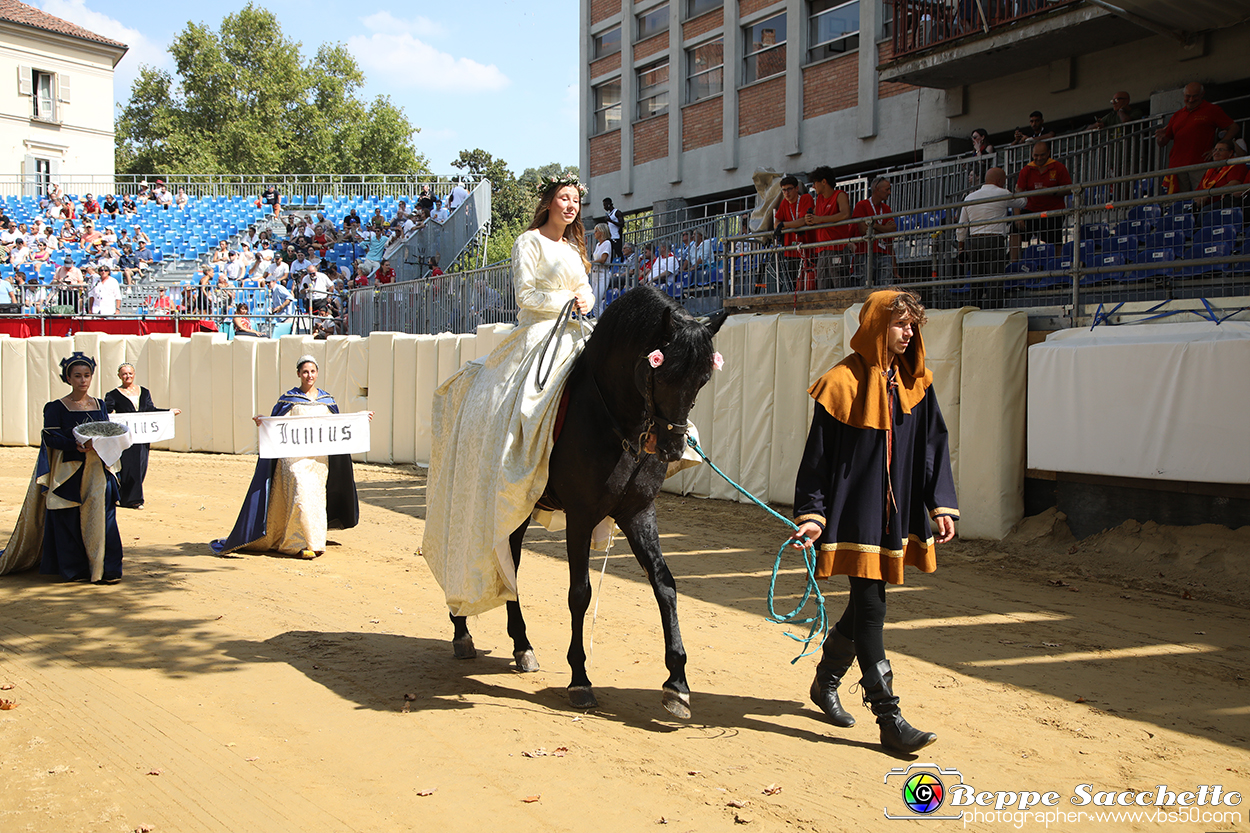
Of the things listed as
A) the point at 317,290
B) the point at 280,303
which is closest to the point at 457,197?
the point at 317,290

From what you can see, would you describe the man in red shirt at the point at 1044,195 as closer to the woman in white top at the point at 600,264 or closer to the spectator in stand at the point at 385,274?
the woman in white top at the point at 600,264

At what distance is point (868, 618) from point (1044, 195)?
25.2 feet

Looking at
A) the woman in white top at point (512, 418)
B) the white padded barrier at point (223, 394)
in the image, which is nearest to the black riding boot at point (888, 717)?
the woman in white top at point (512, 418)

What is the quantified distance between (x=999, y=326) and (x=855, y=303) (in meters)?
2.44

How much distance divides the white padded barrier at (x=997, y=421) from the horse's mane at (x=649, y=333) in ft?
18.7

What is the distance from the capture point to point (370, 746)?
4527 mm

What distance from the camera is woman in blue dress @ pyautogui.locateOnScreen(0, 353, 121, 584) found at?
321 inches

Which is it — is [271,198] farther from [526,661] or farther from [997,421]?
[526,661]

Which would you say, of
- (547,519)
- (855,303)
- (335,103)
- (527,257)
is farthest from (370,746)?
(335,103)

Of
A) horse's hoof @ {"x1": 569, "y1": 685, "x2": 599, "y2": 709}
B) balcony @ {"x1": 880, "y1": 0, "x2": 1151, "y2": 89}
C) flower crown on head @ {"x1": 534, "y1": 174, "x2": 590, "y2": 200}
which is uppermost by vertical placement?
balcony @ {"x1": 880, "y1": 0, "x2": 1151, "y2": 89}

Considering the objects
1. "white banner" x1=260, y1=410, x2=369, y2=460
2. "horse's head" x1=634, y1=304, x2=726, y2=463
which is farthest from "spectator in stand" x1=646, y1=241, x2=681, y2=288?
"horse's head" x1=634, y1=304, x2=726, y2=463

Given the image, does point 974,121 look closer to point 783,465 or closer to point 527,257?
point 783,465

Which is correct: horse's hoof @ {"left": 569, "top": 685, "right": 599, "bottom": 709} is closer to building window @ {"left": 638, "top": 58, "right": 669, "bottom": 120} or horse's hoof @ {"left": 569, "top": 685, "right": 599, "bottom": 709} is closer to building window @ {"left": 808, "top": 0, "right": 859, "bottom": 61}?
building window @ {"left": 808, "top": 0, "right": 859, "bottom": 61}

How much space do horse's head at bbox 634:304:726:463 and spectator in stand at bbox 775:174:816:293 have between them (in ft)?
28.3
